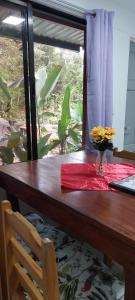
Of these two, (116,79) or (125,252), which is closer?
(125,252)

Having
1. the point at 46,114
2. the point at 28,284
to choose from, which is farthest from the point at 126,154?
the point at 28,284

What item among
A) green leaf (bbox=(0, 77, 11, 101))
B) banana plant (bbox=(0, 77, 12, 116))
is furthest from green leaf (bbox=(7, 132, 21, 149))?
green leaf (bbox=(0, 77, 11, 101))

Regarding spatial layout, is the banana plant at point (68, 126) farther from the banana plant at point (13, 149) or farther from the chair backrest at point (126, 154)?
the chair backrest at point (126, 154)

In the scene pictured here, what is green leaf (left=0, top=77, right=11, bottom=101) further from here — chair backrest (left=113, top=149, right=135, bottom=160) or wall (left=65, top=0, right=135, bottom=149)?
wall (left=65, top=0, right=135, bottom=149)

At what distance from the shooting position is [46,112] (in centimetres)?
254

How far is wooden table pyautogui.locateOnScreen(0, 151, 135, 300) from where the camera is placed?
86 cm

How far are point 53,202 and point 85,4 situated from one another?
2175 mm

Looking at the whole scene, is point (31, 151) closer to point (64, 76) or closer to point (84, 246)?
point (64, 76)

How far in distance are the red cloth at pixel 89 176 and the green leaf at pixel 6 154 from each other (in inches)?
34.2

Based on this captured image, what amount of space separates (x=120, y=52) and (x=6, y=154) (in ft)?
6.12

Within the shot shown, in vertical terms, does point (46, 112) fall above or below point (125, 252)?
above

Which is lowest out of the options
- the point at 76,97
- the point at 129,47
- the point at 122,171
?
the point at 122,171

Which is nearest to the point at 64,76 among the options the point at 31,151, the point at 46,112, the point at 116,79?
the point at 46,112

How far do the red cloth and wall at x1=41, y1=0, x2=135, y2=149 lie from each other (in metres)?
1.53
